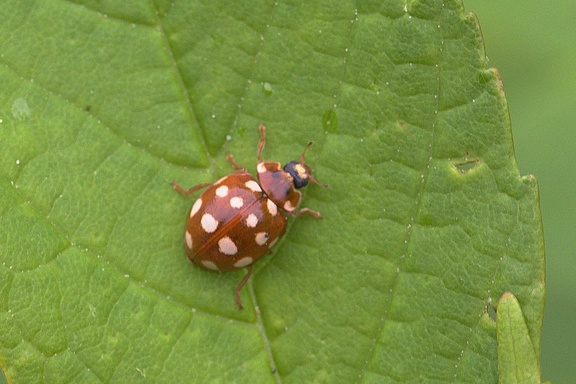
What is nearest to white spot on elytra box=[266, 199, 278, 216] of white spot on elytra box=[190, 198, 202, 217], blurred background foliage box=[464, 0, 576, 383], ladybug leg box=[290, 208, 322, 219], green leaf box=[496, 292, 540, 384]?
ladybug leg box=[290, 208, 322, 219]

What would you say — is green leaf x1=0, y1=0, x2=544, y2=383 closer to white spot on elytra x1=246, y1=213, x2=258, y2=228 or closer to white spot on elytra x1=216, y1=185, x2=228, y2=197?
white spot on elytra x1=216, y1=185, x2=228, y2=197

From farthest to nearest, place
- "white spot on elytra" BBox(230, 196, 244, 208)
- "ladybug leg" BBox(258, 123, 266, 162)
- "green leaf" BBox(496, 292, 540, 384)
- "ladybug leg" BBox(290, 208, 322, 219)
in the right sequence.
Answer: "white spot on elytra" BBox(230, 196, 244, 208), "ladybug leg" BBox(290, 208, 322, 219), "ladybug leg" BBox(258, 123, 266, 162), "green leaf" BBox(496, 292, 540, 384)

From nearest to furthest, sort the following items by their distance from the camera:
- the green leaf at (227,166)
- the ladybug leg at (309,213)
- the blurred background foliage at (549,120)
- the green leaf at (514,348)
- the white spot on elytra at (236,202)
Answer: the green leaf at (514,348), the green leaf at (227,166), the ladybug leg at (309,213), the white spot on elytra at (236,202), the blurred background foliage at (549,120)

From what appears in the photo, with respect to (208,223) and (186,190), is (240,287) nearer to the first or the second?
(208,223)

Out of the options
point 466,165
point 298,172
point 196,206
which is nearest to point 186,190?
point 196,206

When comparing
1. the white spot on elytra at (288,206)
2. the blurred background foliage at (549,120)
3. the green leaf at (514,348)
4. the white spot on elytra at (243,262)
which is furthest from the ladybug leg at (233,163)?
the blurred background foliage at (549,120)

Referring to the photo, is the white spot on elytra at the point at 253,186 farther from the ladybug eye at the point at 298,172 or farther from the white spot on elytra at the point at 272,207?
the ladybug eye at the point at 298,172
